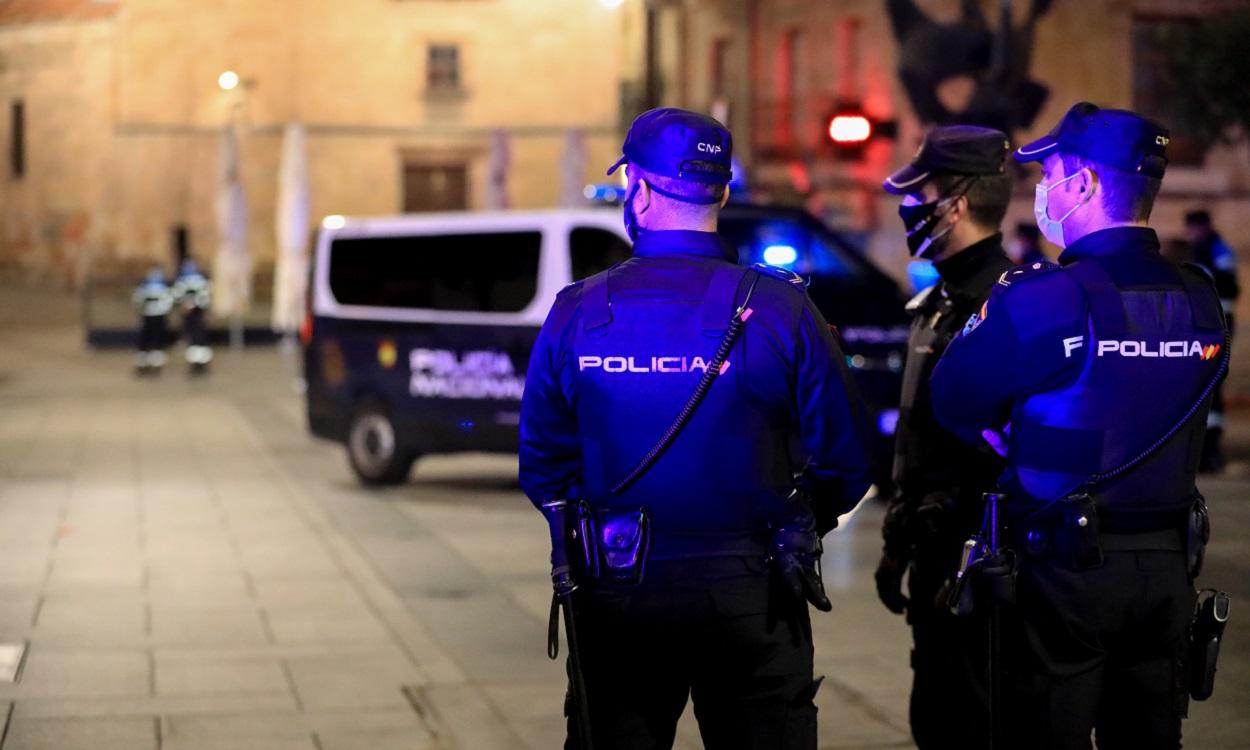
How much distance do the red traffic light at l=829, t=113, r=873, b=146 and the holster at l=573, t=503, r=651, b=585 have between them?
16.0 m

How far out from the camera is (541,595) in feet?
33.1

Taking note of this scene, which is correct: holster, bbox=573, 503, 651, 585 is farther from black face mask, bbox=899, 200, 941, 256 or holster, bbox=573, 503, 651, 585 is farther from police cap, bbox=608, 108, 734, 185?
black face mask, bbox=899, 200, 941, 256

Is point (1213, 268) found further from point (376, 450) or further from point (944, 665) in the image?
point (944, 665)

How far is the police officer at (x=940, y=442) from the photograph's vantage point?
4.85m

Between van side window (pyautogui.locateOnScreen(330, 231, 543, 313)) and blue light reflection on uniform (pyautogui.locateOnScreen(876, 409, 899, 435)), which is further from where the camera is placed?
van side window (pyautogui.locateOnScreen(330, 231, 543, 313))

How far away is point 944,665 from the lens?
482cm

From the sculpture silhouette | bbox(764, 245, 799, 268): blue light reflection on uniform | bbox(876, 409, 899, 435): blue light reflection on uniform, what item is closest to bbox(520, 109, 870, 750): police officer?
bbox(876, 409, 899, 435): blue light reflection on uniform

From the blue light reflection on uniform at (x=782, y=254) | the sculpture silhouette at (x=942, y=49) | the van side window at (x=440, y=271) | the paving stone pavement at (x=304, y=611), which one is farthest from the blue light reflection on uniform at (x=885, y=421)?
the sculpture silhouette at (x=942, y=49)

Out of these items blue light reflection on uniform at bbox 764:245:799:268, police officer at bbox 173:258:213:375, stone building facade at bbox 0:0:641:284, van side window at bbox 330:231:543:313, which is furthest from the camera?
stone building facade at bbox 0:0:641:284

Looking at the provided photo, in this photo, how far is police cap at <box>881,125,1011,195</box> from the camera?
201 inches

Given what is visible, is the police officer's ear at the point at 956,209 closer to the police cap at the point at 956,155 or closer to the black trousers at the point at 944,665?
the police cap at the point at 956,155

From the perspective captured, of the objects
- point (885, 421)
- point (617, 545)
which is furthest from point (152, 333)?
Answer: point (617, 545)

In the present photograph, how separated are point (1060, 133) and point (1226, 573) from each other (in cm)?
667

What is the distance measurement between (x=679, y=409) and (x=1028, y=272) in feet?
2.68
